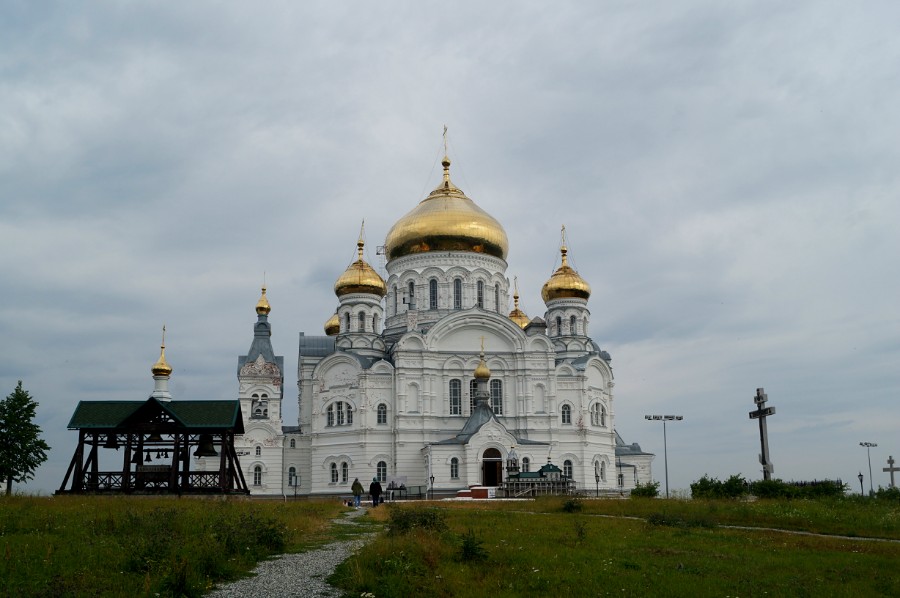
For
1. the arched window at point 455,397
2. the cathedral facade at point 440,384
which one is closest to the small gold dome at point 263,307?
the cathedral facade at point 440,384

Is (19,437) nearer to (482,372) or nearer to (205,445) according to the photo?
(205,445)

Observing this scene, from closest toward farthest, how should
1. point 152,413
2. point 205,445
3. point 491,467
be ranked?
1. point 152,413
2. point 205,445
3. point 491,467

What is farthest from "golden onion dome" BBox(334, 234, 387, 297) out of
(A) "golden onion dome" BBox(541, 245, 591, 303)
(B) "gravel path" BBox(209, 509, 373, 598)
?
(B) "gravel path" BBox(209, 509, 373, 598)

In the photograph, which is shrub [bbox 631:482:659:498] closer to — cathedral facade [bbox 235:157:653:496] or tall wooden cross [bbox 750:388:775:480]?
tall wooden cross [bbox 750:388:775:480]

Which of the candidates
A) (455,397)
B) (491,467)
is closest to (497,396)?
(455,397)

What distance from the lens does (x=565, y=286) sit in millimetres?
51844

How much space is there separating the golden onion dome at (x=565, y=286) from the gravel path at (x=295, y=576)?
126 ft

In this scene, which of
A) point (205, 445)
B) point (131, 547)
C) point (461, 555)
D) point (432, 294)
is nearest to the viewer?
point (131, 547)

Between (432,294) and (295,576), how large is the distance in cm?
3870

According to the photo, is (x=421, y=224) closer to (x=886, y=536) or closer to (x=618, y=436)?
(x=618, y=436)

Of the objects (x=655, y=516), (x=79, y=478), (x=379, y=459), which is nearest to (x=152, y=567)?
(x=655, y=516)

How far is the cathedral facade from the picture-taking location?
44.8m

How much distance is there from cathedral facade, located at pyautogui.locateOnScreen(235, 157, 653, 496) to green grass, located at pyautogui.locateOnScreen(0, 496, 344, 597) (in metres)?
27.6

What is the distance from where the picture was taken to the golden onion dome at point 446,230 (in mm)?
50219
